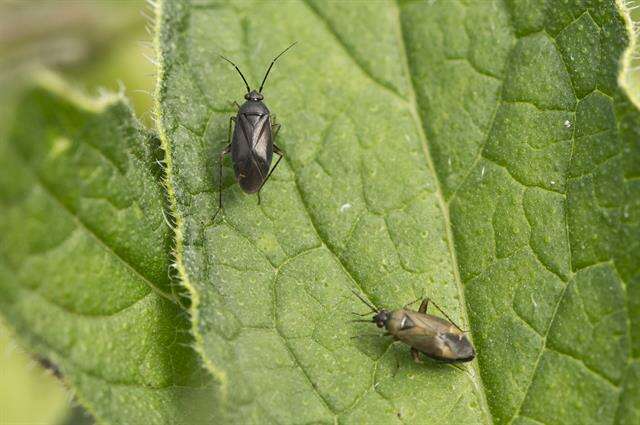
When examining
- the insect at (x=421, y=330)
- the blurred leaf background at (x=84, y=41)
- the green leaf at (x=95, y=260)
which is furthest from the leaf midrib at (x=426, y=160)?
the blurred leaf background at (x=84, y=41)

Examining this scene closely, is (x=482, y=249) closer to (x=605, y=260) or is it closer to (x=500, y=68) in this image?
(x=605, y=260)

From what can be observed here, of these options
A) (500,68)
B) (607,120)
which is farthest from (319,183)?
(607,120)

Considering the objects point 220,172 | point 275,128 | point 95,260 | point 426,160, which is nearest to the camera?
point 95,260

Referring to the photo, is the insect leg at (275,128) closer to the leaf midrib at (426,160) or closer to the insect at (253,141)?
the insect at (253,141)

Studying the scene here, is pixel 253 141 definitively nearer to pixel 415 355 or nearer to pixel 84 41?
pixel 415 355

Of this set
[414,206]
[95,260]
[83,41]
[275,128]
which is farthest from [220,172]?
[83,41]
